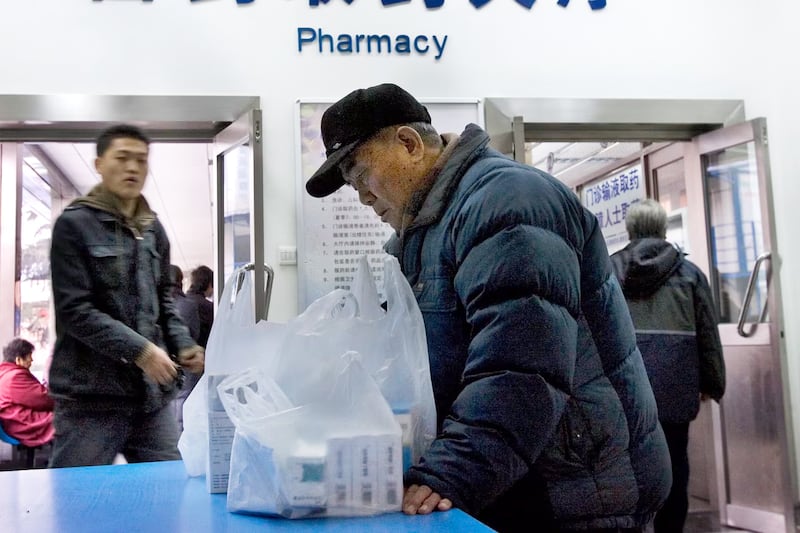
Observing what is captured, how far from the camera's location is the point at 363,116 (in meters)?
1.40

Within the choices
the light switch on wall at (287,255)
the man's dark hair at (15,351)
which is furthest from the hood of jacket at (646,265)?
the man's dark hair at (15,351)

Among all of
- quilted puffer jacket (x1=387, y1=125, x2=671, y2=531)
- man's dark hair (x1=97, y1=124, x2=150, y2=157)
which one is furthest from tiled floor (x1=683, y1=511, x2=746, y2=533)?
man's dark hair (x1=97, y1=124, x2=150, y2=157)

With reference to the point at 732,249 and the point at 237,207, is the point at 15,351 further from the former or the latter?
the point at 732,249

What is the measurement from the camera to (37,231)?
774 cm

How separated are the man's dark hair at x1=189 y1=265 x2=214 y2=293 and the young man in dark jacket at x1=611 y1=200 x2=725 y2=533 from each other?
2.45 meters

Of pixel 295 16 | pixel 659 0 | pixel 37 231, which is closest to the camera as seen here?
pixel 295 16

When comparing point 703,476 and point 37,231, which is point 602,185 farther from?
point 37,231

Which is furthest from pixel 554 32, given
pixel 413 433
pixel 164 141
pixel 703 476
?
pixel 413 433

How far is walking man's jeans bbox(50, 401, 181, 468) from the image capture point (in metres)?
2.49

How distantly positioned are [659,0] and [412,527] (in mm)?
3645

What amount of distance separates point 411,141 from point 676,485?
2.27m

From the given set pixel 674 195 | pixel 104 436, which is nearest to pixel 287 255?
pixel 104 436

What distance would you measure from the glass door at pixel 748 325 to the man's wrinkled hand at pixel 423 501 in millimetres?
3165

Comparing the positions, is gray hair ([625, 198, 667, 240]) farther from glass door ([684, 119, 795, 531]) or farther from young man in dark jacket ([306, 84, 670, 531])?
young man in dark jacket ([306, 84, 670, 531])
